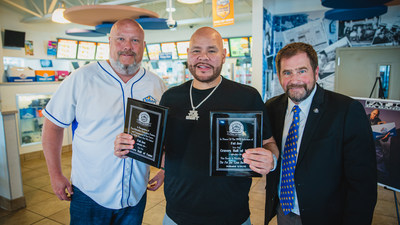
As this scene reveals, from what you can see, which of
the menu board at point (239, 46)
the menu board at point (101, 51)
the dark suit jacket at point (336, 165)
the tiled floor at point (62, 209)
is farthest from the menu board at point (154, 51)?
the dark suit jacket at point (336, 165)

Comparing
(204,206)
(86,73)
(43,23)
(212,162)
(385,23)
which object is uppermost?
(43,23)

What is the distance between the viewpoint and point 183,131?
Answer: 5.37 feet

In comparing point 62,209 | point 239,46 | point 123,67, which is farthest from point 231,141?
point 239,46

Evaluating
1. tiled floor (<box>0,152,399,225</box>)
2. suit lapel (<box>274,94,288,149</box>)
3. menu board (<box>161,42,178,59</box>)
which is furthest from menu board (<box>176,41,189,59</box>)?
suit lapel (<box>274,94,288,149</box>)

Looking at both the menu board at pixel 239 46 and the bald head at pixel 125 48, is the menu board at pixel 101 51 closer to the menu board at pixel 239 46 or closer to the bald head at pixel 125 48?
the menu board at pixel 239 46

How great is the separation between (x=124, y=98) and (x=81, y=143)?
424 millimetres

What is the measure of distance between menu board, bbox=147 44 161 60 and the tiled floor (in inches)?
289

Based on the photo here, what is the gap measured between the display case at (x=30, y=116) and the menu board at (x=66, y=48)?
3.97 m

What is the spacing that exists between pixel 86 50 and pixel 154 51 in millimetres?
2569

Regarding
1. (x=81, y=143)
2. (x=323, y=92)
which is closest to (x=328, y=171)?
→ (x=323, y=92)

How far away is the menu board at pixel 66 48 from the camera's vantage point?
9711mm

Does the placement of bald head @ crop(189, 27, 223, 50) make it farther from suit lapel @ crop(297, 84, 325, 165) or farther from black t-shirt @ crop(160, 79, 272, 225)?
suit lapel @ crop(297, 84, 325, 165)

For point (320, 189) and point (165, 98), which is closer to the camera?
point (320, 189)

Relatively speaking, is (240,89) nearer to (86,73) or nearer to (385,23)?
(86,73)
